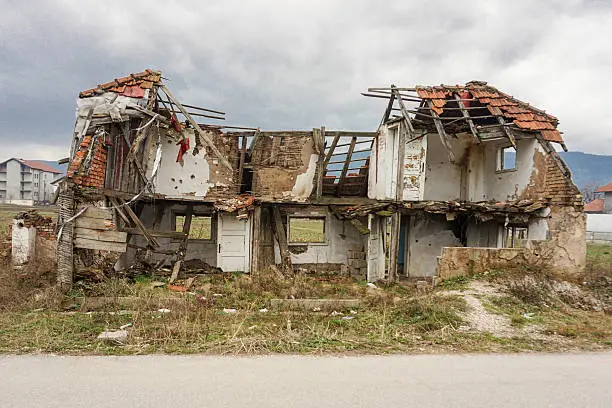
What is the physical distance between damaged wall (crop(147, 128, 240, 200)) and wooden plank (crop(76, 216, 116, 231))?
12.8ft

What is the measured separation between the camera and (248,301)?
10.2 meters

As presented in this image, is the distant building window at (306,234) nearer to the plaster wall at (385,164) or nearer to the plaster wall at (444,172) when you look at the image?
the plaster wall at (385,164)

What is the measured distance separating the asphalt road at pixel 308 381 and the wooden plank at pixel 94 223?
16.8 ft

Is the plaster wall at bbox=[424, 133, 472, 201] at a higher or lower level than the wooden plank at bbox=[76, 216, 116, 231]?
higher

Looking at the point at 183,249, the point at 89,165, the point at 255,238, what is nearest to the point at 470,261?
the point at 255,238

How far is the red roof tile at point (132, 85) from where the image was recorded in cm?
1132

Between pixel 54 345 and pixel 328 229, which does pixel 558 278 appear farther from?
pixel 54 345

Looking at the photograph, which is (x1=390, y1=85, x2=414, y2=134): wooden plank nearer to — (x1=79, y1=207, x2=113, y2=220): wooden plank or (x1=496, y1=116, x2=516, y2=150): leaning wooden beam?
(x1=496, y1=116, x2=516, y2=150): leaning wooden beam

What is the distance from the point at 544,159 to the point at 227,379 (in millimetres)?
12198

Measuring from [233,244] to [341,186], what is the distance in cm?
511

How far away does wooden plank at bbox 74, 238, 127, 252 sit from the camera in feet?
33.8

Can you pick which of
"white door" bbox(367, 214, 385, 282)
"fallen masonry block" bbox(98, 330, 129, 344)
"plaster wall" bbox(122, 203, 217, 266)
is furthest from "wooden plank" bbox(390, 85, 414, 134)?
"fallen masonry block" bbox(98, 330, 129, 344)

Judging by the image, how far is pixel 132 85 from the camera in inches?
468

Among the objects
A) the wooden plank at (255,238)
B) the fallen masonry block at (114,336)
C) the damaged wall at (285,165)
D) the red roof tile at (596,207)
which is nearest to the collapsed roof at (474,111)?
the damaged wall at (285,165)
